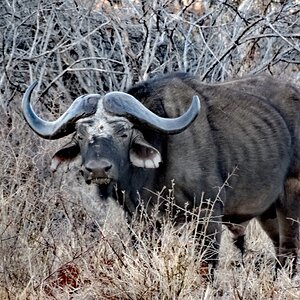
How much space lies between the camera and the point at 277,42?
394 inches

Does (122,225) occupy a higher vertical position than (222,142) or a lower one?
lower

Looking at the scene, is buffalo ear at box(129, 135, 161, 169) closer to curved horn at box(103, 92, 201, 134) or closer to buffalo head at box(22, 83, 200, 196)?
buffalo head at box(22, 83, 200, 196)

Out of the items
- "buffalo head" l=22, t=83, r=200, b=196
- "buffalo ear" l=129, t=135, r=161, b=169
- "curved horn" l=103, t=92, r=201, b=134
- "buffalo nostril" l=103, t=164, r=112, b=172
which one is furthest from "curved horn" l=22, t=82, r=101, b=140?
"buffalo nostril" l=103, t=164, r=112, b=172

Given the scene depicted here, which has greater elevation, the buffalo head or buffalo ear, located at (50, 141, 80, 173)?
the buffalo head

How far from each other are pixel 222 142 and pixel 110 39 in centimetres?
367

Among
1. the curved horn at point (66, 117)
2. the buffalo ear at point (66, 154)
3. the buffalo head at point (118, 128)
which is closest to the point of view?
the buffalo head at point (118, 128)

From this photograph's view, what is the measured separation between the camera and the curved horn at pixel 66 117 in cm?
615

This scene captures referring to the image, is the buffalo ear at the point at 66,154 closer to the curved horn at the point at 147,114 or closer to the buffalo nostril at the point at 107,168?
the curved horn at the point at 147,114

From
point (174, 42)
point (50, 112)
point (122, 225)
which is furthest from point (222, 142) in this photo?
point (174, 42)

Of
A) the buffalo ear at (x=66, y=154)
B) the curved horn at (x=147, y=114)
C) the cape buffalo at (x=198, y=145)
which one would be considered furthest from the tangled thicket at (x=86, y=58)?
the curved horn at (x=147, y=114)

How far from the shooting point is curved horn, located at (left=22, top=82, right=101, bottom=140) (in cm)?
615

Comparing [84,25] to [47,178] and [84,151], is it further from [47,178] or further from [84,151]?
[84,151]

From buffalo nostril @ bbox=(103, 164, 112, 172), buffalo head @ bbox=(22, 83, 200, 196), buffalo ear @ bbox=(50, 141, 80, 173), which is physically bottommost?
buffalo ear @ bbox=(50, 141, 80, 173)

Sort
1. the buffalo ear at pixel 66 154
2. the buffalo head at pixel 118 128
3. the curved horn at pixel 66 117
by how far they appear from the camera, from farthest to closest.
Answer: the buffalo ear at pixel 66 154 → the curved horn at pixel 66 117 → the buffalo head at pixel 118 128
